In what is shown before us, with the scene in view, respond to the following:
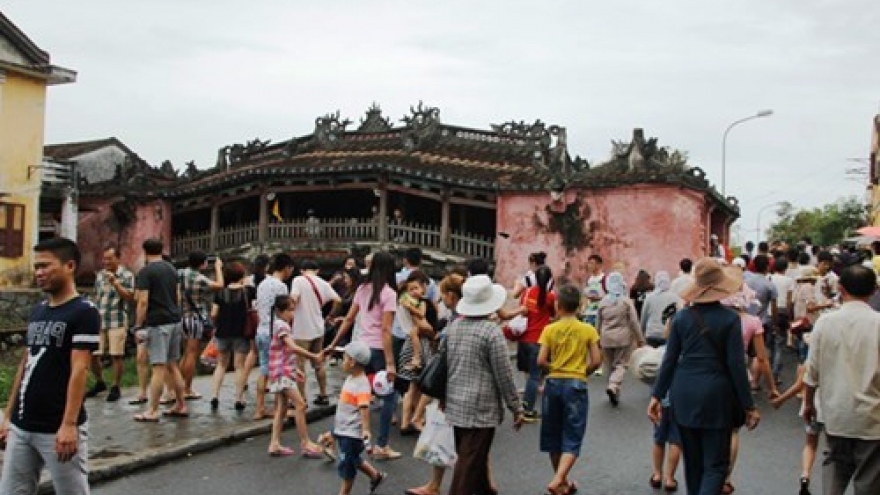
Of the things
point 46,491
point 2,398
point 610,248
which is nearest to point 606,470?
point 46,491

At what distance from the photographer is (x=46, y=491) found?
7195 mm

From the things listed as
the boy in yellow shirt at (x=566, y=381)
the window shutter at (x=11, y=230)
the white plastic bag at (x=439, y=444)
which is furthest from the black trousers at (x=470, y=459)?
the window shutter at (x=11, y=230)

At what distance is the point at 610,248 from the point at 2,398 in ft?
44.7

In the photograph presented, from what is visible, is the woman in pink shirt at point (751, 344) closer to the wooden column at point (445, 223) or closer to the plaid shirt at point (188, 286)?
the plaid shirt at point (188, 286)

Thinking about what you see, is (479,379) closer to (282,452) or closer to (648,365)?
(648,365)

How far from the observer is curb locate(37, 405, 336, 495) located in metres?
7.71

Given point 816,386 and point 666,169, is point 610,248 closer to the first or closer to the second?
point 666,169

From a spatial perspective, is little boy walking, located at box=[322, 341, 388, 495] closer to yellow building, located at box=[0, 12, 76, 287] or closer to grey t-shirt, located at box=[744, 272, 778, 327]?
grey t-shirt, located at box=[744, 272, 778, 327]

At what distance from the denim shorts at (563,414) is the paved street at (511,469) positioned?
50 cm

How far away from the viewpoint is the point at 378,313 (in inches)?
354

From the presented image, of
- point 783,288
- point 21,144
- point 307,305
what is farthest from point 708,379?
point 21,144

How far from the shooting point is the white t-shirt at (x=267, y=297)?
9539 mm

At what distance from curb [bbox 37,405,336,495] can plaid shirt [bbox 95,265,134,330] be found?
245 centimetres

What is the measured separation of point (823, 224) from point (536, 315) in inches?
2173
